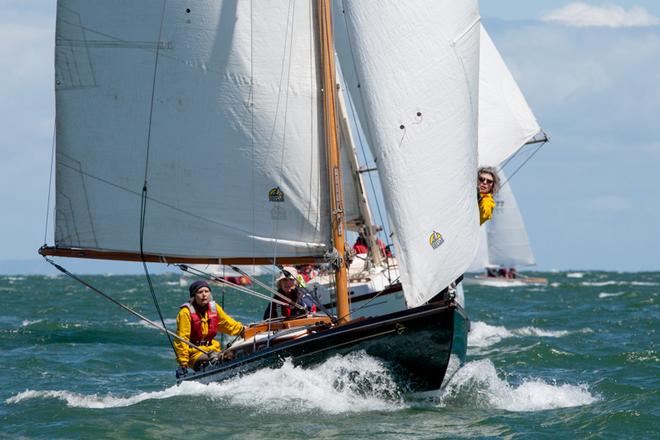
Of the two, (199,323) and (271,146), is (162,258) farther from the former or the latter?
(271,146)

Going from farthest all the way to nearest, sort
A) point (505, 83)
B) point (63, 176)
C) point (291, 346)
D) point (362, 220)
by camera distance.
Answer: point (505, 83) → point (362, 220) → point (63, 176) → point (291, 346)

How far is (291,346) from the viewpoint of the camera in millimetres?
15320

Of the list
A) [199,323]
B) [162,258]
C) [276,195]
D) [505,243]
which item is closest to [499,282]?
[505,243]

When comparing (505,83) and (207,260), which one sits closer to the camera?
(207,260)

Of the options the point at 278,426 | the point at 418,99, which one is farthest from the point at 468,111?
the point at 278,426

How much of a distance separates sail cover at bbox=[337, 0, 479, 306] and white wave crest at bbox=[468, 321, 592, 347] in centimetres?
1099

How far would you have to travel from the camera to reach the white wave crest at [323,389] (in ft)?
49.6

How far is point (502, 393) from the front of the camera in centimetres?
1672

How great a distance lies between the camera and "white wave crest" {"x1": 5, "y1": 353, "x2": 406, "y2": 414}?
15.1 meters

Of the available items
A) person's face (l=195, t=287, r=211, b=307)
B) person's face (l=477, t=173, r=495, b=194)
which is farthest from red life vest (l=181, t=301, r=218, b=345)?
person's face (l=477, t=173, r=495, b=194)

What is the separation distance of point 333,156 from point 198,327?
2.79 m

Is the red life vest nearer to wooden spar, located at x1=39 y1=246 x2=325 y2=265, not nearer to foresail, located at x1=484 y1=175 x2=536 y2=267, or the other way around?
wooden spar, located at x1=39 y1=246 x2=325 y2=265

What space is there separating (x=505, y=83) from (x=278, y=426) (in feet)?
52.2

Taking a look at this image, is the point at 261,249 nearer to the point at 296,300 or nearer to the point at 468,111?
the point at 296,300
